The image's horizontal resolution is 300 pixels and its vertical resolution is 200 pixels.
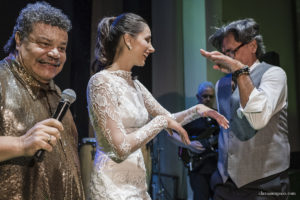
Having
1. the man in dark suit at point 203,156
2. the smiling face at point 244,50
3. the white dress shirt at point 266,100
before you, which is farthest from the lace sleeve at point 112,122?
the man in dark suit at point 203,156

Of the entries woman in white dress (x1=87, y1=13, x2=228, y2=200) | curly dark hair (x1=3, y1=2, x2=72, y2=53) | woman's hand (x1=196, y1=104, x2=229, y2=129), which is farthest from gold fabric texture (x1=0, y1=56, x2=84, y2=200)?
woman's hand (x1=196, y1=104, x2=229, y2=129)

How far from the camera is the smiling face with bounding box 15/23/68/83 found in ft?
4.28

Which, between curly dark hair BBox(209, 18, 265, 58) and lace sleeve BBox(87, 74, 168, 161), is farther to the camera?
curly dark hair BBox(209, 18, 265, 58)

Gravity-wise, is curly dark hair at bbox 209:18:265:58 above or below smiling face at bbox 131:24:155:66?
above

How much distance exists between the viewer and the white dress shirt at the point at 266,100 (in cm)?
196

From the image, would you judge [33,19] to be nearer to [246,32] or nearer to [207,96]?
[246,32]

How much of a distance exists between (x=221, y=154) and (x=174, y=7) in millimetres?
2918

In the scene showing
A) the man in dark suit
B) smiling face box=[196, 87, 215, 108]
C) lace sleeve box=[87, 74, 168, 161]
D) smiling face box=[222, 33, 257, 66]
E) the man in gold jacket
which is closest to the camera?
the man in gold jacket

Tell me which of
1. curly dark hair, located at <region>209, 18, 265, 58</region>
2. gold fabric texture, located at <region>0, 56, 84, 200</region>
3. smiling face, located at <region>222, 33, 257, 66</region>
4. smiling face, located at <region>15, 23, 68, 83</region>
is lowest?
gold fabric texture, located at <region>0, 56, 84, 200</region>

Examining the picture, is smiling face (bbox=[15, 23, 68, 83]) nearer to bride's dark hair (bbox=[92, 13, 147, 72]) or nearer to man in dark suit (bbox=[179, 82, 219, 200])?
bride's dark hair (bbox=[92, 13, 147, 72])

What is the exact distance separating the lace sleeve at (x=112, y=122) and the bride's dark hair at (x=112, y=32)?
0.27m

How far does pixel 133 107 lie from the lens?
1.75m

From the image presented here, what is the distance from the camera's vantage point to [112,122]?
1513mm

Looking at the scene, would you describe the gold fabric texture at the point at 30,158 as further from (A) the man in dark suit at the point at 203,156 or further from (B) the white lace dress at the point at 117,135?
(A) the man in dark suit at the point at 203,156
